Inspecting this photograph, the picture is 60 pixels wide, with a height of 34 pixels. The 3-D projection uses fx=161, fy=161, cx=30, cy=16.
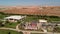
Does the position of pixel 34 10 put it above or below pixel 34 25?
above

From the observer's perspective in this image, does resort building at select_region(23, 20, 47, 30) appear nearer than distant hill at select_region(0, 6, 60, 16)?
Yes

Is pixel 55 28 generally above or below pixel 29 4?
below

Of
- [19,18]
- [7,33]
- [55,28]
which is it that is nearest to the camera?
[7,33]

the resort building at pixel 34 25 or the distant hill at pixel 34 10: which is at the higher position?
the distant hill at pixel 34 10

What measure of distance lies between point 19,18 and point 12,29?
46 cm

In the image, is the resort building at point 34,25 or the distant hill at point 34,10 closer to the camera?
the resort building at point 34,25

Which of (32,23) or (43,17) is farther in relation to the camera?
(43,17)

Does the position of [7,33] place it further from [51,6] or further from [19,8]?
[51,6]

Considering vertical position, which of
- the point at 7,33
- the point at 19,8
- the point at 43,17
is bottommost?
the point at 7,33

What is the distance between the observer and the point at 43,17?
4301 millimetres

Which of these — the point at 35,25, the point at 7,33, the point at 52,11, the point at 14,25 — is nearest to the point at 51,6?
the point at 52,11

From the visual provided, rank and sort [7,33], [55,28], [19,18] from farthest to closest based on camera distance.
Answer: [19,18], [55,28], [7,33]

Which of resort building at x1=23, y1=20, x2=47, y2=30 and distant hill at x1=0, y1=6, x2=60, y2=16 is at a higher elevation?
distant hill at x1=0, y1=6, x2=60, y2=16

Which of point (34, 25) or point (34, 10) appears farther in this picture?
point (34, 10)
